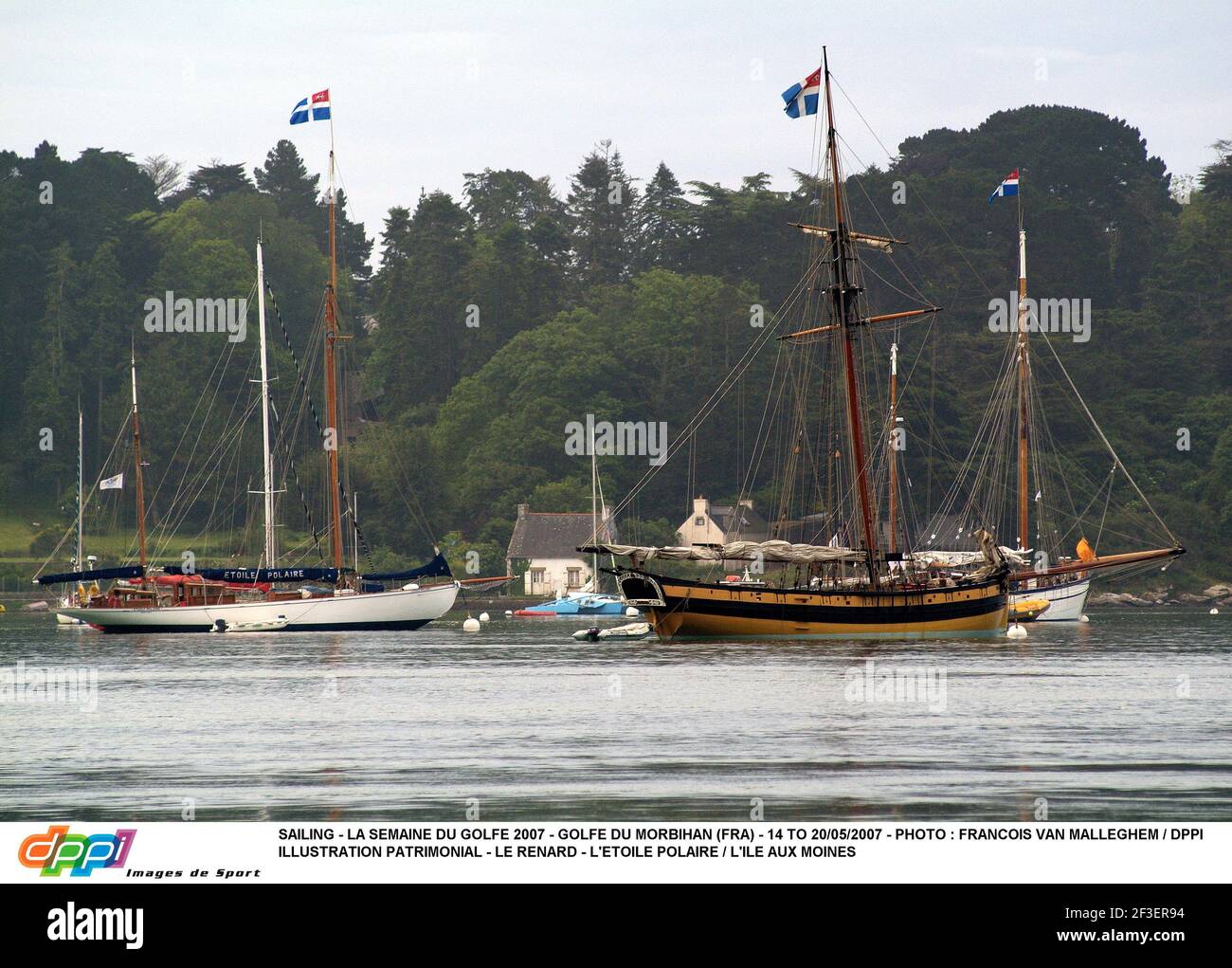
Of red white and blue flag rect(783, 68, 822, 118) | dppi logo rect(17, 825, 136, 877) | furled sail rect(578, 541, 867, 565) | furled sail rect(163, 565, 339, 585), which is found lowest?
dppi logo rect(17, 825, 136, 877)

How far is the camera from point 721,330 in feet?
569

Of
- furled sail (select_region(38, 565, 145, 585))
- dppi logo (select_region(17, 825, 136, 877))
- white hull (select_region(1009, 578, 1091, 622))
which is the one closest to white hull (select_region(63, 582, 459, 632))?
furled sail (select_region(38, 565, 145, 585))

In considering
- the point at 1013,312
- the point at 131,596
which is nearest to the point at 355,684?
the point at 131,596

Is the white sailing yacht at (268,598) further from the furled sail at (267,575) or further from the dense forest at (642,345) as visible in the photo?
the dense forest at (642,345)

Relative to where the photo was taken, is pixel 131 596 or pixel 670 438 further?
pixel 670 438

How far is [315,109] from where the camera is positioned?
86.8m

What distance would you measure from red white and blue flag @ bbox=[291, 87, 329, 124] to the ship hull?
1110 inches

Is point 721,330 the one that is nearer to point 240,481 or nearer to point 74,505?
point 240,481

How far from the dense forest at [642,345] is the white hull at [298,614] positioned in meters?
56.7

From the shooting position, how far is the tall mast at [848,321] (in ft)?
254

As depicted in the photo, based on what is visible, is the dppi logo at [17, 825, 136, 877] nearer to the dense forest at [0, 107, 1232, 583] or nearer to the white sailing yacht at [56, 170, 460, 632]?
the white sailing yacht at [56, 170, 460, 632]

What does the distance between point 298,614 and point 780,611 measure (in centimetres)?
2778

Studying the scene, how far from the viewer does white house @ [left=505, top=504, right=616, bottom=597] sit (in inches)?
5910

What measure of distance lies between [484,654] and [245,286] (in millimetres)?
125469
